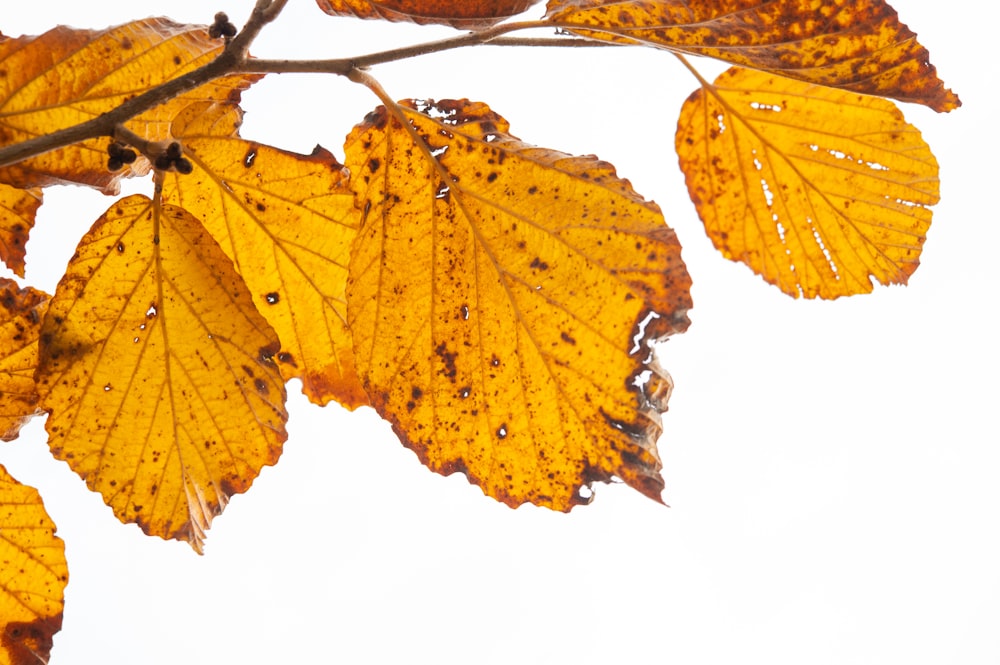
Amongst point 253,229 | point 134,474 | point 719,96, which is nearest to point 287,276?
point 253,229

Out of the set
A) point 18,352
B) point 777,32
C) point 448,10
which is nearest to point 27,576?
point 18,352

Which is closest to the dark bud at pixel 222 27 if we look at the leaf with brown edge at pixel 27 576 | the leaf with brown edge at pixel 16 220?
the leaf with brown edge at pixel 16 220

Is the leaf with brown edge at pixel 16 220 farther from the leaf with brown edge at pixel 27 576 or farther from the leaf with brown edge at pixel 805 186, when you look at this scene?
the leaf with brown edge at pixel 805 186

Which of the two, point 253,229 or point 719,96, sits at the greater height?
point 719,96

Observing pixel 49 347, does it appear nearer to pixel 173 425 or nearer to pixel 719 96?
pixel 173 425

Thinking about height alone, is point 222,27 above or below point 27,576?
above

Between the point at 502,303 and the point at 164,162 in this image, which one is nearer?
the point at 164,162

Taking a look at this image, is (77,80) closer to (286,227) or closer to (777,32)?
(286,227)

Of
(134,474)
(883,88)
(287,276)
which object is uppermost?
(883,88)
